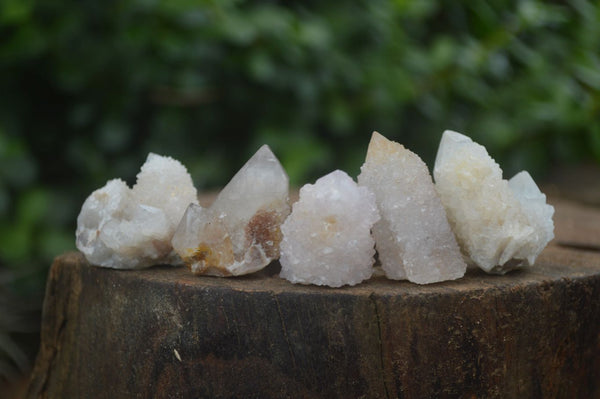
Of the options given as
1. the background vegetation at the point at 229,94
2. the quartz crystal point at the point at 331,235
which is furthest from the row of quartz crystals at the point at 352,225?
the background vegetation at the point at 229,94

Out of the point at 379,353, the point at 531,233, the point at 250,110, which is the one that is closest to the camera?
the point at 379,353

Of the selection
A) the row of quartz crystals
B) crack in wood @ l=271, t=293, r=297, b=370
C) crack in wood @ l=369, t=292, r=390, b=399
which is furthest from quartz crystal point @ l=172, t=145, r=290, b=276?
crack in wood @ l=369, t=292, r=390, b=399

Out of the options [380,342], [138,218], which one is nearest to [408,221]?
[380,342]

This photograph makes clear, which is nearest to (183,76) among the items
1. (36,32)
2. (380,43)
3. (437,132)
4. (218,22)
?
(218,22)

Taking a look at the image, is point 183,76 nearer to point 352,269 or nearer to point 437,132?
point 437,132

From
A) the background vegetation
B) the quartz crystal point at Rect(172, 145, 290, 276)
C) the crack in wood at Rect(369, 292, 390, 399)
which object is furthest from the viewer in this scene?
the background vegetation

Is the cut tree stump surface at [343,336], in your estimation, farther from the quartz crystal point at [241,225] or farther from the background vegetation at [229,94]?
the background vegetation at [229,94]

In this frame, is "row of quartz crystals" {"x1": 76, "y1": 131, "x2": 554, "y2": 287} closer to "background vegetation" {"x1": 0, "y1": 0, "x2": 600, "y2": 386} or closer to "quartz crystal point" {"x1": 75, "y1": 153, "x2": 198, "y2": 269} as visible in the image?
"quartz crystal point" {"x1": 75, "y1": 153, "x2": 198, "y2": 269}
